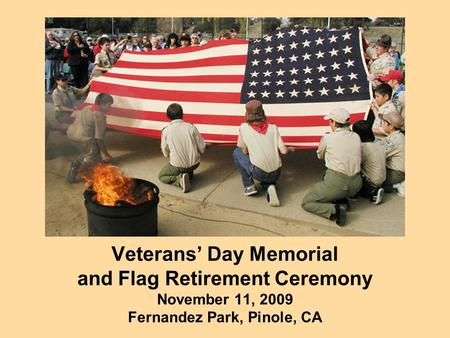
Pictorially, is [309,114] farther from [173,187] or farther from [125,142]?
[125,142]

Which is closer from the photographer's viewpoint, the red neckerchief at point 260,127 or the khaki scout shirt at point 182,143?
the red neckerchief at point 260,127

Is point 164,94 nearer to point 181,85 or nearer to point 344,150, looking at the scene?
point 181,85

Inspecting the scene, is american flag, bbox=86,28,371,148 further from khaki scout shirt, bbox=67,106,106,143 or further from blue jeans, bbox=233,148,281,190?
blue jeans, bbox=233,148,281,190

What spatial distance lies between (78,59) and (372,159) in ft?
22.7

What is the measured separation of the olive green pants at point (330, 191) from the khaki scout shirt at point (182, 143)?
140cm

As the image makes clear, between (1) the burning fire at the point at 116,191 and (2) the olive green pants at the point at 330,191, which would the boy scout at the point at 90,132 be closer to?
(1) the burning fire at the point at 116,191

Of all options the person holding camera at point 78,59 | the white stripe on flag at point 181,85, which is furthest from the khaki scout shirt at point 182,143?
the person holding camera at point 78,59

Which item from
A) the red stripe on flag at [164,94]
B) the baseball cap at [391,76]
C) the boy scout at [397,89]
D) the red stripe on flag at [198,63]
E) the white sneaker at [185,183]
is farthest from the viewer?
the red stripe on flag at [198,63]

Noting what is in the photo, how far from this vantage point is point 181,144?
450 cm

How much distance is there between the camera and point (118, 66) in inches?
247

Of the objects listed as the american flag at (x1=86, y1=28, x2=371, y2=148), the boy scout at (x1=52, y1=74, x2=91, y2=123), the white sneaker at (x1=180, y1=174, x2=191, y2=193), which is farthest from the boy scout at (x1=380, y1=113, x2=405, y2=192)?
the boy scout at (x1=52, y1=74, x2=91, y2=123)

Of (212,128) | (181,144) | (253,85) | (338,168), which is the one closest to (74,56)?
(212,128)

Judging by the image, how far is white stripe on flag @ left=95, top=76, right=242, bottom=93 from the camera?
16.9 ft

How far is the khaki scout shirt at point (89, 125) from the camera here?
525 cm
